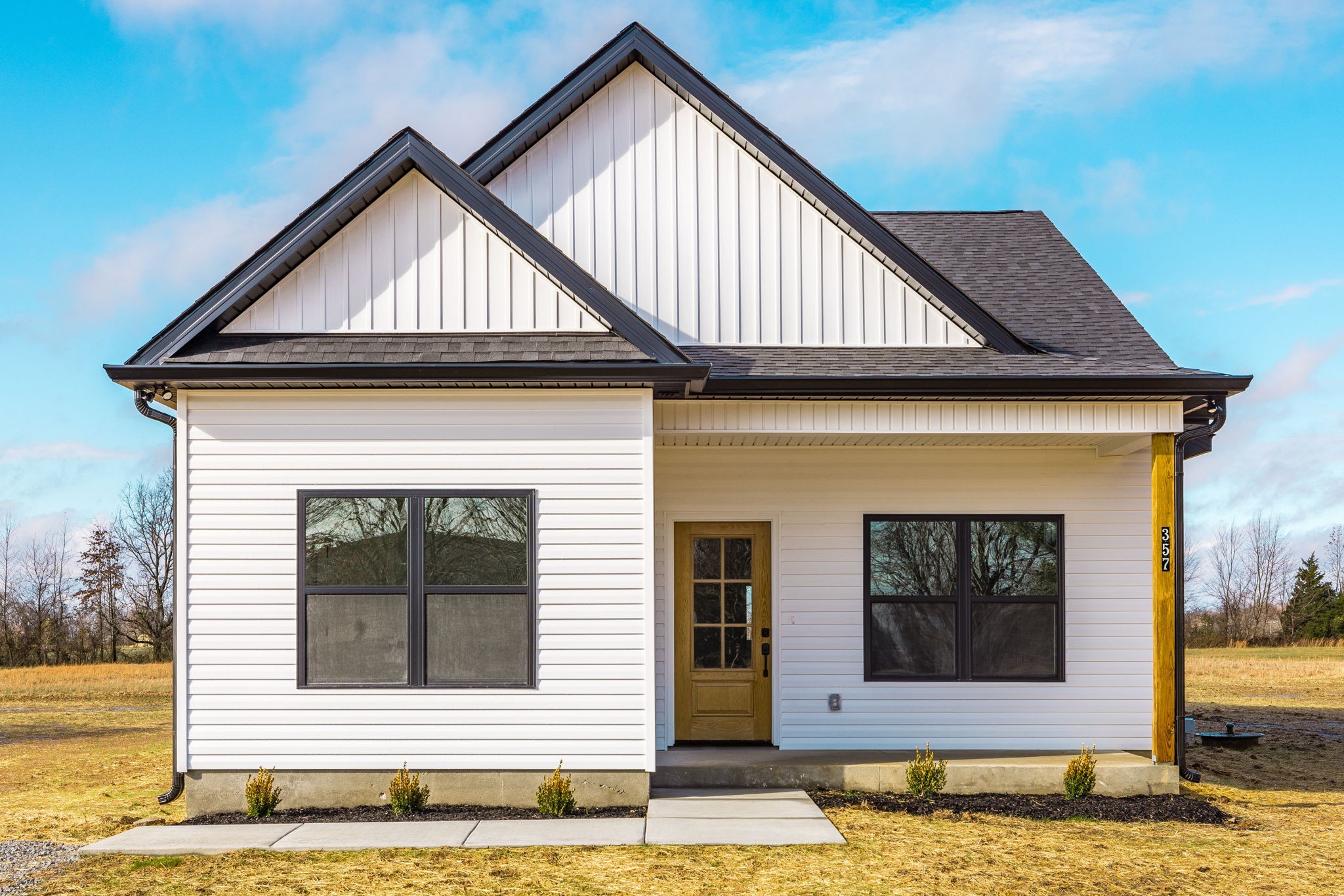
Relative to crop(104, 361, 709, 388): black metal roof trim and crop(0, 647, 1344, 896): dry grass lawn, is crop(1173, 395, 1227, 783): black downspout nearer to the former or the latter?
crop(0, 647, 1344, 896): dry grass lawn

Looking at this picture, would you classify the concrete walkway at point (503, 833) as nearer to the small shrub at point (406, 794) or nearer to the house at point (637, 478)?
the small shrub at point (406, 794)

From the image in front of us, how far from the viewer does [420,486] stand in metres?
8.44

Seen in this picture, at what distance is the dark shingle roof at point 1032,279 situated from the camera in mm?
10211

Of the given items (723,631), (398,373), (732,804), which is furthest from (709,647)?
(398,373)

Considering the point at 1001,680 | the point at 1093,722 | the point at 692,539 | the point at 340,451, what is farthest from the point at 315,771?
the point at 1093,722

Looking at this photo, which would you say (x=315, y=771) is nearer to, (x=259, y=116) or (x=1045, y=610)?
(x=1045, y=610)

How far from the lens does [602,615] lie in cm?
835

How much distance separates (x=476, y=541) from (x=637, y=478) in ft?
4.60

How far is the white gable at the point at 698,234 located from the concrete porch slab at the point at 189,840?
216 inches

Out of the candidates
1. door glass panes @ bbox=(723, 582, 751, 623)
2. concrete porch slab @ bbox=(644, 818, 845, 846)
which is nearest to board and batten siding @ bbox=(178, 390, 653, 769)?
concrete porch slab @ bbox=(644, 818, 845, 846)

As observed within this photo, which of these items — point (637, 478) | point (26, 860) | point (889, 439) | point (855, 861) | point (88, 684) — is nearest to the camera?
point (855, 861)

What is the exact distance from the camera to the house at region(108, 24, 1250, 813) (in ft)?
27.3

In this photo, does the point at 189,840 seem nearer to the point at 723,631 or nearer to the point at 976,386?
the point at 723,631

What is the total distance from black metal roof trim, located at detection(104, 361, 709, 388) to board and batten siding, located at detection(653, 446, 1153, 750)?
201 centimetres
